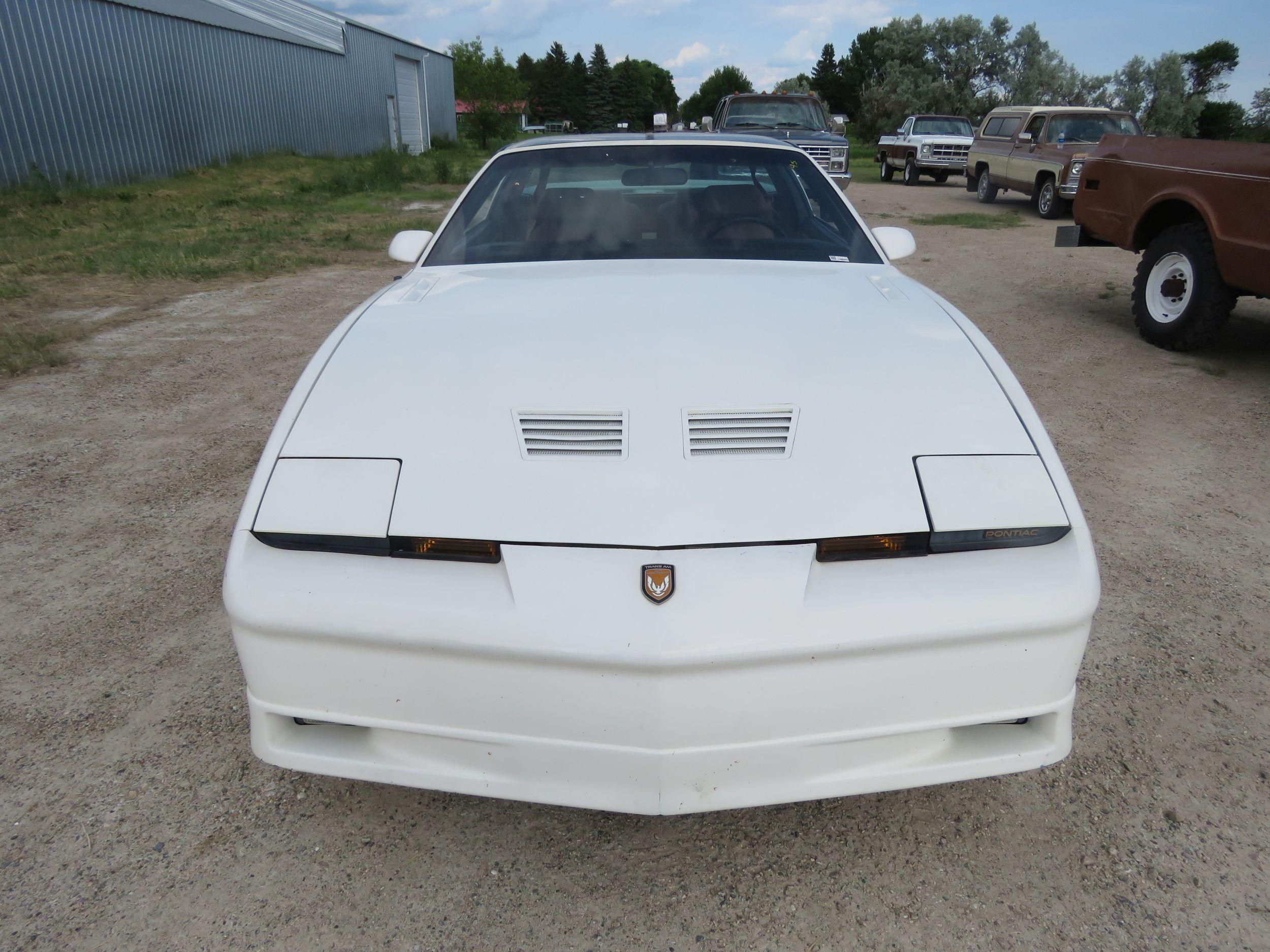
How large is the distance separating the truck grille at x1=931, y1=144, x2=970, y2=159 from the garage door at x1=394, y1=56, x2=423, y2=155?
20396 mm

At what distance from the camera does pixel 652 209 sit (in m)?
2.96

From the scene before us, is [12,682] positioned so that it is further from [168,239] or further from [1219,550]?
[168,239]

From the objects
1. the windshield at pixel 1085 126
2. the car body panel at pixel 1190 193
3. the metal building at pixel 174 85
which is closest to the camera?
the car body panel at pixel 1190 193

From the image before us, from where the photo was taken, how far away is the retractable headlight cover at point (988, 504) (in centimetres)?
164

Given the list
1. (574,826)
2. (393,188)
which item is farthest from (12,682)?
(393,188)

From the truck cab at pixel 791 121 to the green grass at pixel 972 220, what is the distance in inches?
55.6

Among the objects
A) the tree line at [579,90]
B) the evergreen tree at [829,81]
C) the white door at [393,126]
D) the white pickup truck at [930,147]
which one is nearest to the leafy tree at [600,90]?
the tree line at [579,90]

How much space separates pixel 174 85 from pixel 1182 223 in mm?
19055

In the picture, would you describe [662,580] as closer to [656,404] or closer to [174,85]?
[656,404]

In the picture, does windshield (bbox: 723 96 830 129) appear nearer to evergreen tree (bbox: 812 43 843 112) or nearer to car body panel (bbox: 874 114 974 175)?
car body panel (bbox: 874 114 974 175)

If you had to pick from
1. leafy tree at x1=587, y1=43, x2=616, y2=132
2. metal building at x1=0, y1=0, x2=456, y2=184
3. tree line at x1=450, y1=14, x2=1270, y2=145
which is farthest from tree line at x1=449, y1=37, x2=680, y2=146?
metal building at x1=0, y1=0, x2=456, y2=184

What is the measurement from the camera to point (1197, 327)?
5723 millimetres

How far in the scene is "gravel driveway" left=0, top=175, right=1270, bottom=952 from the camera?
5.61 ft

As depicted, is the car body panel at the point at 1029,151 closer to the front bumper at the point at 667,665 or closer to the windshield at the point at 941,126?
the windshield at the point at 941,126
